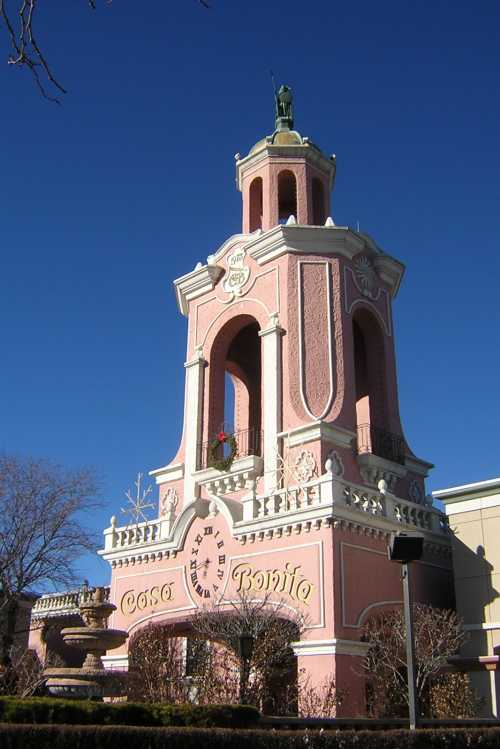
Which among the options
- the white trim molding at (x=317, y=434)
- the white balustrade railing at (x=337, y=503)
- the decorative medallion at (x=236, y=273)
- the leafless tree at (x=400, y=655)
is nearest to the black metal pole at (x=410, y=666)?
the leafless tree at (x=400, y=655)

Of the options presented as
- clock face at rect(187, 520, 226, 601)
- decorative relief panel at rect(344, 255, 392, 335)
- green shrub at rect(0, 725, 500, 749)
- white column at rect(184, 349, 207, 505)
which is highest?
decorative relief panel at rect(344, 255, 392, 335)

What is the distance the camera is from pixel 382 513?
20.6 metres

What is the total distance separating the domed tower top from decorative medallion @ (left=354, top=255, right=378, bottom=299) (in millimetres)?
2354

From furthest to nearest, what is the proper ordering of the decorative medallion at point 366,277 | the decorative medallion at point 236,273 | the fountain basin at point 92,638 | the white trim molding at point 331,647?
the decorative medallion at point 236,273, the decorative medallion at point 366,277, the white trim molding at point 331,647, the fountain basin at point 92,638

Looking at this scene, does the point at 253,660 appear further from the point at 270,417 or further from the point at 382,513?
the point at 270,417

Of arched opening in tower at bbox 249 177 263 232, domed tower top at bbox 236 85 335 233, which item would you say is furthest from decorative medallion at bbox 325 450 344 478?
arched opening in tower at bbox 249 177 263 232

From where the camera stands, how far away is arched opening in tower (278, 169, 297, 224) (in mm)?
29594

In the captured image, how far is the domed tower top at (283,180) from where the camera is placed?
28609 millimetres

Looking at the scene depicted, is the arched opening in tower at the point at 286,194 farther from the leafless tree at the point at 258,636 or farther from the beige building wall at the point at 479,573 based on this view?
the leafless tree at the point at 258,636

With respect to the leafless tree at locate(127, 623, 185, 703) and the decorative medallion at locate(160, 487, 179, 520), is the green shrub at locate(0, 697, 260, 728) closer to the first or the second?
the leafless tree at locate(127, 623, 185, 703)

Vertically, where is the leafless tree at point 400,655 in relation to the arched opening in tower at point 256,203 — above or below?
below

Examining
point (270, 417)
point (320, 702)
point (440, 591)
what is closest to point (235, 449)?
point (270, 417)

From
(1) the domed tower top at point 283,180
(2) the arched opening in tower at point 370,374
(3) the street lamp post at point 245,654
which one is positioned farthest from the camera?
(1) the domed tower top at point 283,180

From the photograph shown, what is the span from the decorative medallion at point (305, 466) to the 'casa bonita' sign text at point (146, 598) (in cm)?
472
